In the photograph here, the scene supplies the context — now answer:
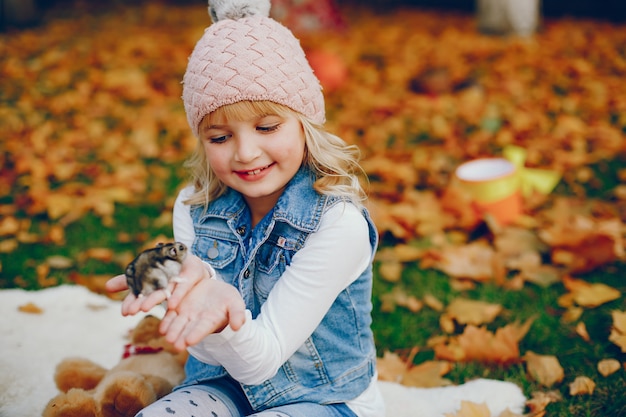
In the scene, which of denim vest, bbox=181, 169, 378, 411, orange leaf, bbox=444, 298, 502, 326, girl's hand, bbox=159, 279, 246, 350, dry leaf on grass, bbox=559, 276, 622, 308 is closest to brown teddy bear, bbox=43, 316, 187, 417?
denim vest, bbox=181, 169, 378, 411

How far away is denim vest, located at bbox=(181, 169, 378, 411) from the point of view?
1638 millimetres

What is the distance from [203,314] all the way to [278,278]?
0.40m

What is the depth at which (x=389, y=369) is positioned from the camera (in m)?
2.15

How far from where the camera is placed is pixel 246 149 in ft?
5.22

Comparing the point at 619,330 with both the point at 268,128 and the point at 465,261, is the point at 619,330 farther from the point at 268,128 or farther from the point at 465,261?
the point at 268,128

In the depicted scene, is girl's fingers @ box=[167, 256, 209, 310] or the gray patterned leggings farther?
the gray patterned leggings

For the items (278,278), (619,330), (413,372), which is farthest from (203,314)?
(619,330)

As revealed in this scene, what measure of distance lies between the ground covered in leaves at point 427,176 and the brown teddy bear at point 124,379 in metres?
0.72

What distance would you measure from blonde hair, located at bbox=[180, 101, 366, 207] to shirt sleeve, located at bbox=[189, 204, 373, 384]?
97mm

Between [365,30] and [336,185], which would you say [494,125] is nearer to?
[336,185]

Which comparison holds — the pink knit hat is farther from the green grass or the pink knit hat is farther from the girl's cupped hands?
the green grass

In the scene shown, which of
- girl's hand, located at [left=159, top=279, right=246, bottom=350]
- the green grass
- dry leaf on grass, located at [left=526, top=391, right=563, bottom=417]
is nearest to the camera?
girl's hand, located at [left=159, top=279, right=246, bottom=350]

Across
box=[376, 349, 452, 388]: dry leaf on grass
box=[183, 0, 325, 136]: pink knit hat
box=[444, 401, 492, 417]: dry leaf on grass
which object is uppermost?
box=[183, 0, 325, 136]: pink knit hat

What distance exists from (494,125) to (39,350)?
3550mm
